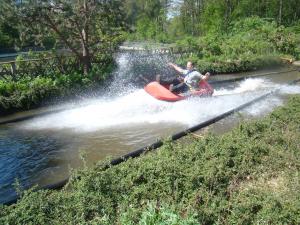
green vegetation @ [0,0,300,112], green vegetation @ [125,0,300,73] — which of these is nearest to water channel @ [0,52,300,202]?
green vegetation @ [0,0,300,112]

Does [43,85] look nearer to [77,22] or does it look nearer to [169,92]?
[77,22]

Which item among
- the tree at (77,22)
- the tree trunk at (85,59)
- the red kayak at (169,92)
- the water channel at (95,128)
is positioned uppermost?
the tree at (77,22)

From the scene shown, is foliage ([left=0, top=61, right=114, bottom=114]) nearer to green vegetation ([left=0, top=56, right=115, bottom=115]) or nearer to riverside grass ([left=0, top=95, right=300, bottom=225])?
green vegetation ([left=0, top=56, right=115, bottom=115])

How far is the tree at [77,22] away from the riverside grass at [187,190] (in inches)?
382

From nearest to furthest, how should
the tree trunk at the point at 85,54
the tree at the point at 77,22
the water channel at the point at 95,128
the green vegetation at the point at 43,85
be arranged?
the water channel at the point at 95,128 → the green vegetation at the point at 43,85 → the tree at the point at 77,22 → the tree trunk at the point at 85,54

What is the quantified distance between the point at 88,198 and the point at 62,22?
37.3ft

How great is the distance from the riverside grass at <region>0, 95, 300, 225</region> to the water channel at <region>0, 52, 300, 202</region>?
5.33 feet

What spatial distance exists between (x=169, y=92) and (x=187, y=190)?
779 cm

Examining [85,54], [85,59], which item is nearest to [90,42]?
[85,54]

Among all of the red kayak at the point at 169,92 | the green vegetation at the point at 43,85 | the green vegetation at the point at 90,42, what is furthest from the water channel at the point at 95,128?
the green vegetation at the point at 90,42

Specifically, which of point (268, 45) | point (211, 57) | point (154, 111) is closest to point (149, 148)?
point (154, 111)

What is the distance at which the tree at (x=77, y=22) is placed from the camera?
15.1m

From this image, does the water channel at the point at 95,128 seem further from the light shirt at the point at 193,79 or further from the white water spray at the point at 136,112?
the light shirt at the point at 193,79

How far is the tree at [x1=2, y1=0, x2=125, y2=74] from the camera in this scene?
15.1 meters
